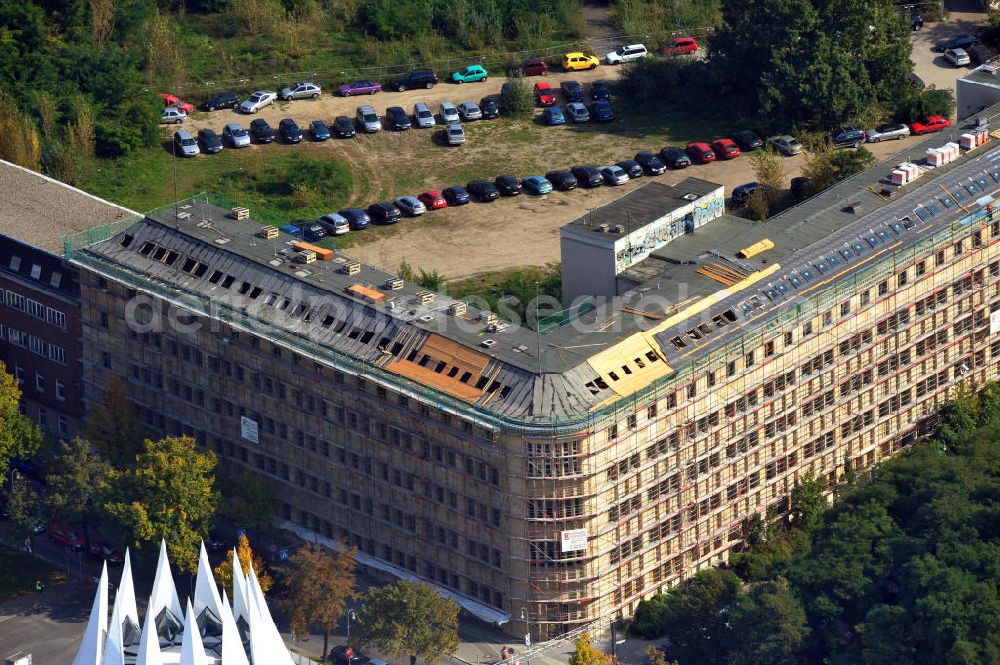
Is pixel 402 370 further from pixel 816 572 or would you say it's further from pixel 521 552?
pixel 816 572

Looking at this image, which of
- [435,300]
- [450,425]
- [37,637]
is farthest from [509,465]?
[37,637]

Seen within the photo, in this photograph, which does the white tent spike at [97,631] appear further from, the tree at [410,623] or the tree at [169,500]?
the tree at [410,623]

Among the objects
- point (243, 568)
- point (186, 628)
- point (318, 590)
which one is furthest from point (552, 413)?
point (186, 628)

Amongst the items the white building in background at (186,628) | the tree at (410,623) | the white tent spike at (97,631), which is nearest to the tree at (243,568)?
the white building in background at (186,628)

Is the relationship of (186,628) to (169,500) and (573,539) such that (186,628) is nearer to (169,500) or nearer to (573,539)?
(169,500)

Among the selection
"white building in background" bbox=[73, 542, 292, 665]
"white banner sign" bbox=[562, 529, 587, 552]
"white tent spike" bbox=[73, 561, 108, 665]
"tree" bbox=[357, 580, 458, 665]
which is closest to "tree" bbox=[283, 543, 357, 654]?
"tree" bbox=[357, 580, 458, 665]

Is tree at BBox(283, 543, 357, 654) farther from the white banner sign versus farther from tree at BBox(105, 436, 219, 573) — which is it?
the white banner sign
